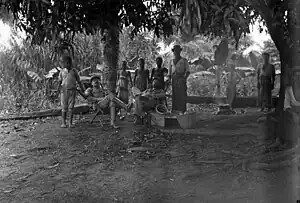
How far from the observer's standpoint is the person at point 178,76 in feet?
28.4

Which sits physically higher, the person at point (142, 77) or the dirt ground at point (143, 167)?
the person at point (142, 77)

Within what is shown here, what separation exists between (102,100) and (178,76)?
2.30 m

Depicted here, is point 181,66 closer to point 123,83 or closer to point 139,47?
point 123,83

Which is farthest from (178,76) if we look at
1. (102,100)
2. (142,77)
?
(102,100)

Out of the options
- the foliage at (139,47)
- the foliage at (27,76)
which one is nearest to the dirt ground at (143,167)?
the foliage at (27,76)

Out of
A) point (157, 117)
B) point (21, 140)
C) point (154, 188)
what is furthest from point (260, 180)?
point (21, 140)

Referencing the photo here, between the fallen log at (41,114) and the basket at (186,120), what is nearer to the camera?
the basket at (186,120)

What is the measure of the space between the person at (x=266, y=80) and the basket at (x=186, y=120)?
2.56 meters

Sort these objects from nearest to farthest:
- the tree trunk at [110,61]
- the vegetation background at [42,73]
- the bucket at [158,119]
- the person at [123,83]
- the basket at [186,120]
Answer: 1. the basket at [186,120]
2. the bucket at [158,119]
3. the tree trunk at [110,61]
4. the person at [123,83]
5. the vegetation background at [42,73]

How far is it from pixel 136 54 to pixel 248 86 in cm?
539

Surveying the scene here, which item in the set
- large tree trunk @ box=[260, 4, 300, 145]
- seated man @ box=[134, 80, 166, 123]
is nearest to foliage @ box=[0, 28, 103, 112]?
seated man @ box=[134, 80, 166, 123]

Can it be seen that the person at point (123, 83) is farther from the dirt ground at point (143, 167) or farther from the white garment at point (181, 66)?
the dirt ground at point (143, 167)

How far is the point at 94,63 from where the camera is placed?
48.2 feet

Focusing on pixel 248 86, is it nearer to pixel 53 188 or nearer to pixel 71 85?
pixel 71 85
